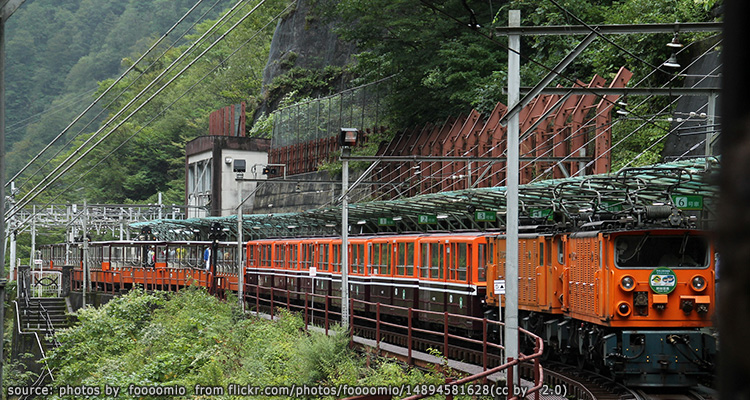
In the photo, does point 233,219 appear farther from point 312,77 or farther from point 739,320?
point 739,320

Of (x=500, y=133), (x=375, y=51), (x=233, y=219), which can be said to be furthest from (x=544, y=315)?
(x=375, y=51)

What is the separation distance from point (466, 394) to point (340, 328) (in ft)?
25.0

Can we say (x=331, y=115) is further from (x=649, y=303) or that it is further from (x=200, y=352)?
(x=649, y=303)

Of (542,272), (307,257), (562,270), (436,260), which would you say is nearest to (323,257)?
(307,257)

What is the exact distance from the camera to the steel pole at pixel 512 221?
12.5m

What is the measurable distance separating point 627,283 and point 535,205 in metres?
9.00

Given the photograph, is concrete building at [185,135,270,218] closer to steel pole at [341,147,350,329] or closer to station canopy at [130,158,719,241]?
station canopy at [130,158,719,241]

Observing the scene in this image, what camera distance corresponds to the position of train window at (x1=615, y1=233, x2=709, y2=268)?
1502 cm

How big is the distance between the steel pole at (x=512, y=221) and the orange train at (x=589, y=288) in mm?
2503

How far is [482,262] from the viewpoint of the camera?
20.6 metres

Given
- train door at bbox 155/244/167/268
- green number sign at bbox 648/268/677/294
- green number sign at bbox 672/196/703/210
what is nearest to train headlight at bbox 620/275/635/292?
green number sign at bbox 648/268/677/294

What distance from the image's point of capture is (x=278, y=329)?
24.2 m

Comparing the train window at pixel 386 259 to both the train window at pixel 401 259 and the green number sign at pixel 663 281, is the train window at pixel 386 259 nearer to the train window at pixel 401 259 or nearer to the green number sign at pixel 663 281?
the train window at pixel 401 259

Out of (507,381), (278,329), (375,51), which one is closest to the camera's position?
(507,381)
